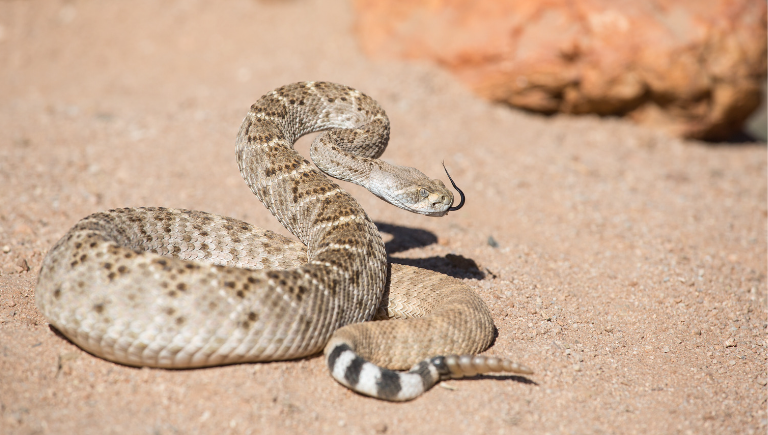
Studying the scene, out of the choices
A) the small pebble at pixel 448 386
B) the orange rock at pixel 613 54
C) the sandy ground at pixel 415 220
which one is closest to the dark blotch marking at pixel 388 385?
the sandy ground at pixel 415 220

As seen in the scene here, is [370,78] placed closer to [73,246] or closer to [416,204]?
[416,204]

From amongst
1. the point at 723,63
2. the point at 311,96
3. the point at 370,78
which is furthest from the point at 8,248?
the point at 723,63

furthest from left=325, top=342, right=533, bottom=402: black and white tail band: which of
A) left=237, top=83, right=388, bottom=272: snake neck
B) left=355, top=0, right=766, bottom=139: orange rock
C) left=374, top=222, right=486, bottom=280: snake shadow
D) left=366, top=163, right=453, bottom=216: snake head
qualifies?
left=355, top=0, right=766, bottom=139: orange rock

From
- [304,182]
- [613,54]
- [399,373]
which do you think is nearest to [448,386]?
[399,373]

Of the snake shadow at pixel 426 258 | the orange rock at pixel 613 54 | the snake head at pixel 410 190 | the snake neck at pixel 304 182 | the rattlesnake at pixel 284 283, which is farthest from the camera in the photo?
the orange rock at pixel 613 54

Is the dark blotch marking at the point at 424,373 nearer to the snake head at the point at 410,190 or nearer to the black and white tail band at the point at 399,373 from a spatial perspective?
the black and white tail band at the point at 399,373

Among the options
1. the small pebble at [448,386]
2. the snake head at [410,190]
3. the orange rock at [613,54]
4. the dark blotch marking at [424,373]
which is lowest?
the small pebble at [448,386]
